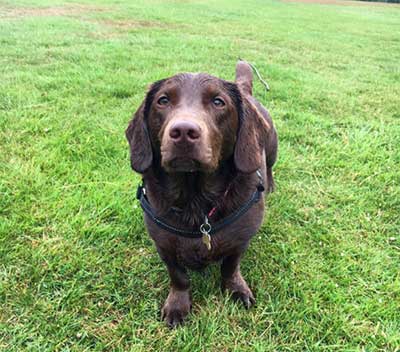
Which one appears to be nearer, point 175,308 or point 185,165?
point 185,165

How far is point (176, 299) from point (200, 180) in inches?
26.7

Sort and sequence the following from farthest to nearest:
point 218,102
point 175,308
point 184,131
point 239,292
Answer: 1. point 239,292
2. point 175,308
3. point 218,102
4. point 184,131

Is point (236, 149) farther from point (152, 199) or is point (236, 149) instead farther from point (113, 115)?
point (113, 115)

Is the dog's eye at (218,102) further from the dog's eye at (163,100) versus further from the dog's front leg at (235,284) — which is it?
the dog's front leg at (235,284)

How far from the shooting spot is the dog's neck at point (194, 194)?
6.26ft

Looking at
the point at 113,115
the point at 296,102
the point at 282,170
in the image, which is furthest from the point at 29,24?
the point at 282,170

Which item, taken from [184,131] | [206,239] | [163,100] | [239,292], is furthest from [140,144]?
[239,292]

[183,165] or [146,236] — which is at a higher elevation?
[183,165]

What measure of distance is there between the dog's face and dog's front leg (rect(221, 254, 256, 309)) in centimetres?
59

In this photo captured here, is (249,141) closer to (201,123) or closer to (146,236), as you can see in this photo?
(201,123)

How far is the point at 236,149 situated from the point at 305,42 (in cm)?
887

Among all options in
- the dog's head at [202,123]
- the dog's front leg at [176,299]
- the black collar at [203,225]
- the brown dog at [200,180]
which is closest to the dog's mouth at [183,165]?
the dog's head at [202,123]

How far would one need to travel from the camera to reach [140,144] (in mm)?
Answer: 1931

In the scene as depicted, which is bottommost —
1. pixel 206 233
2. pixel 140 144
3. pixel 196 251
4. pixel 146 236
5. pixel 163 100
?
pixel 146 236
